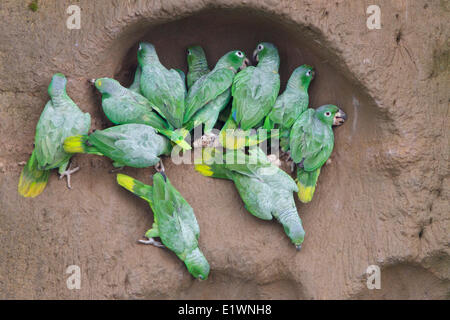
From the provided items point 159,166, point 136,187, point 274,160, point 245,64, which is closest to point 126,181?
point 136,187

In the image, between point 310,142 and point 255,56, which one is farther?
point 255,56

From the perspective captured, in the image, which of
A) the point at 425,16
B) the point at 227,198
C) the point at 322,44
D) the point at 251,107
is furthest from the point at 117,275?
the point at 425,16

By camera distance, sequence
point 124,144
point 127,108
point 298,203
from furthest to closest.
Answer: point 298,203 < point 127,108 < point 124,144

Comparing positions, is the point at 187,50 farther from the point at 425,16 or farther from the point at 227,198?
the point at 425,16

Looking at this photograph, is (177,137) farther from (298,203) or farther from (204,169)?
(298,203)

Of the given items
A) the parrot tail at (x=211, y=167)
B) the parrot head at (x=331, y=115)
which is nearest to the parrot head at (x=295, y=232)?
the parrot tail at (x=211, y=167)

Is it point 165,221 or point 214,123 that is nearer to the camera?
point 165,221
